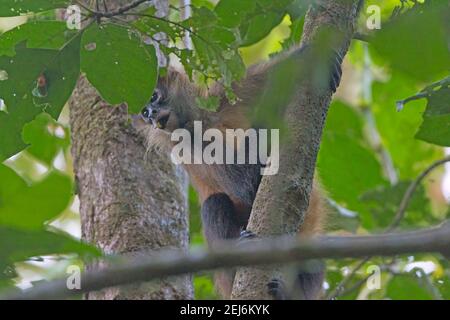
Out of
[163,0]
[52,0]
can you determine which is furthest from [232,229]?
[52,0]

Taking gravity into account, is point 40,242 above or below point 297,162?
below

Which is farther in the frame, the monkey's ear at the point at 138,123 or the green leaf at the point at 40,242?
the monkey's ear at the point at 138,123

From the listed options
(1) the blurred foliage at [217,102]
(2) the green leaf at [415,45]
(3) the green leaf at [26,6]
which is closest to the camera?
(2) the green leaf at [415,45]

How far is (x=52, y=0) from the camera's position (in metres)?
3.19

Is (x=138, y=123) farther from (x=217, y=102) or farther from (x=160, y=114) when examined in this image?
A: (x=217, y=102)

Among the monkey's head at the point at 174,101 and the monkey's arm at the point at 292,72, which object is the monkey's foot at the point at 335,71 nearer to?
the monkey's arm at the point at 292,72

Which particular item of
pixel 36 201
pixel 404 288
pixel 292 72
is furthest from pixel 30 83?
pixel 404 288

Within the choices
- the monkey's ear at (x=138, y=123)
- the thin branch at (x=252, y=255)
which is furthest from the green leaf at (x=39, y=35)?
the thin branch at (x=252, y=255)

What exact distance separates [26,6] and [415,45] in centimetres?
217

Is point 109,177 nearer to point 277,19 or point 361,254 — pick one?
point 277,19

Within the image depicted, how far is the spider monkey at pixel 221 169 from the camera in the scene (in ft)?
17.3

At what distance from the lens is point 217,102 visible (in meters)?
4.74

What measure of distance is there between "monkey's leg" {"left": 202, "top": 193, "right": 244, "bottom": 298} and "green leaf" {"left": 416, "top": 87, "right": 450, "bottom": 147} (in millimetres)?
2341

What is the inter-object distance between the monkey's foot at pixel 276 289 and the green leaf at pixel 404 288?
2586 millimetres
